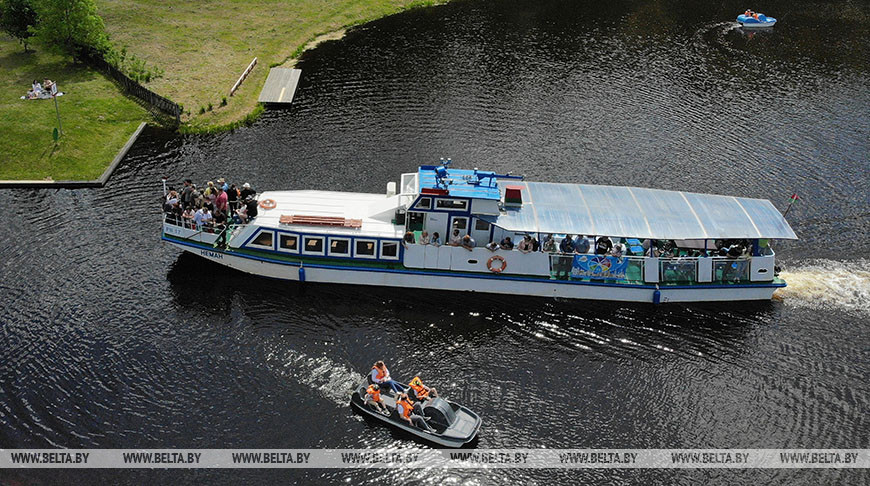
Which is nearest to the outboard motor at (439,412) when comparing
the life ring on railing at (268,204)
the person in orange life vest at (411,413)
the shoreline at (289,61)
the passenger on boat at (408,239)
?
the person in orange life vest at (411,413)

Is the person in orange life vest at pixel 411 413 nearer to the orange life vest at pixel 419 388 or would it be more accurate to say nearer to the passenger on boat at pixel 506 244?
the orange life vest at pixel 419 388

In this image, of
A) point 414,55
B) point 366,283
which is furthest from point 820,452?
point 414,55

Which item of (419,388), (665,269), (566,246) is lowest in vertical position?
(419,388)

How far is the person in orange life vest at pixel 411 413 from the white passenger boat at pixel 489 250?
11.8 m

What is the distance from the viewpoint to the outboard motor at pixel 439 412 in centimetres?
3597

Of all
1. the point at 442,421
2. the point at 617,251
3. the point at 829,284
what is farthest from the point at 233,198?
the point at 829,284

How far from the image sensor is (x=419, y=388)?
37156 mm

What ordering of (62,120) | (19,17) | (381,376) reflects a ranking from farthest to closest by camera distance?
(19,17), (62,120), (381,376)

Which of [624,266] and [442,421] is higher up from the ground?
[624,266]

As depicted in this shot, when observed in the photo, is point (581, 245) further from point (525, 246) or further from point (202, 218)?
point (202, 218)

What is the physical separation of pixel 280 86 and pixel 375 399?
46717mm

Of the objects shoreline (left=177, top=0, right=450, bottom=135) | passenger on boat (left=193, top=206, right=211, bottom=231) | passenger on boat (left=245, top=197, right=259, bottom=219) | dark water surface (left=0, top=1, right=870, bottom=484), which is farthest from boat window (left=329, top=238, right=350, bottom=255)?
shoreline (left=177, top=0, right=450, bottom=135)

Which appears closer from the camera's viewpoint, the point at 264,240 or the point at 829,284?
the point at 264,240

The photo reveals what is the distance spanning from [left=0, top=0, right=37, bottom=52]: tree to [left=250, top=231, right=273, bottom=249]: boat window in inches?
1853
